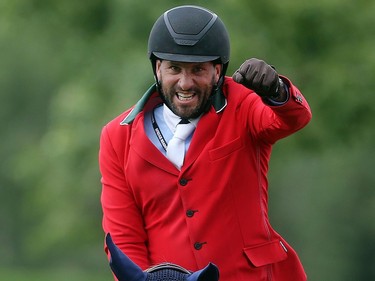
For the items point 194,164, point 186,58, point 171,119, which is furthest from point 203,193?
point 186,58

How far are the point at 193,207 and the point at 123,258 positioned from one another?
4.37ft

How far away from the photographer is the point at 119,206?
633cm

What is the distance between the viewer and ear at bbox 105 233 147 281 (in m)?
4.89

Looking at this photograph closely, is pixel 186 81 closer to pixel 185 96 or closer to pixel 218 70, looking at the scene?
pixel 185 96

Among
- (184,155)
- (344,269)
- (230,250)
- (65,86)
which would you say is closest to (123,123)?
(184,155)

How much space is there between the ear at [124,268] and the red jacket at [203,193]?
130 centimetres

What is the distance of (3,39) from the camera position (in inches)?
682

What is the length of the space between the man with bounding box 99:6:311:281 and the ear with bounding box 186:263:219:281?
4.27 ft

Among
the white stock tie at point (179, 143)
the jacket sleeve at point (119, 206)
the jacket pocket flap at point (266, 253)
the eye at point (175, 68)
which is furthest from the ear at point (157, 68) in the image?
the jacket pocket flap at point (266, 253)

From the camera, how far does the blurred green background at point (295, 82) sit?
41.4ft

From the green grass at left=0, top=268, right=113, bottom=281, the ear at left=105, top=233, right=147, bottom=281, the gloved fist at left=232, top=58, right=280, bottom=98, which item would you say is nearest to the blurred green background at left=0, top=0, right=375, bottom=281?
the green grass at left=0, top=268, right=113, bottom=281

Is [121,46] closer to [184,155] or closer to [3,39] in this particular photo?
[3,39]

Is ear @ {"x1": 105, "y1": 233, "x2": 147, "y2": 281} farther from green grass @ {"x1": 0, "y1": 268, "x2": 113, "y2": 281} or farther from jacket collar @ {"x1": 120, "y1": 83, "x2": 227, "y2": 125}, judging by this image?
green grass @ {"x1": 0, "y1": 268, "x2": 113, "y2": 281}

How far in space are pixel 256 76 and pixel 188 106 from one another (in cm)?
48
